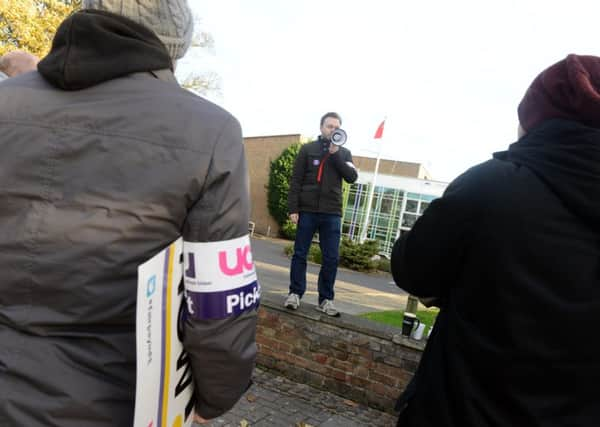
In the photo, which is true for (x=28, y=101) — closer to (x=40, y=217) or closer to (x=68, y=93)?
(x=68, y=93)

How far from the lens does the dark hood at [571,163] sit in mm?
1175

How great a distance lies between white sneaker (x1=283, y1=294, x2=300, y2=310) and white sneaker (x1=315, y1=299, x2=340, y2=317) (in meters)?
0.23

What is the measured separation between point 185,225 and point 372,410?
3.49 metres

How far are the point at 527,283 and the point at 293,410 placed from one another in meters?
3.08

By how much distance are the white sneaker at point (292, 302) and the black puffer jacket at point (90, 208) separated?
337 cm

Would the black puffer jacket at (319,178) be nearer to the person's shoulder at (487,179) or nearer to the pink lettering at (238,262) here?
the person's shoulder at (487,179)

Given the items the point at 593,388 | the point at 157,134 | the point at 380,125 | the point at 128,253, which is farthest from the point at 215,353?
the point at 380,125

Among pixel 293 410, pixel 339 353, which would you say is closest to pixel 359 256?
pixel 339 353

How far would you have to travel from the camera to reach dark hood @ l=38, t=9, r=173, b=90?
1103mm

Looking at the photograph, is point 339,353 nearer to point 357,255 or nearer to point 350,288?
point 350,288

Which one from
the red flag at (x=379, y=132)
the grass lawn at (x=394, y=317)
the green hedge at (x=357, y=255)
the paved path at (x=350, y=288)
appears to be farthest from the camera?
the red flag at (x=379, y=132)

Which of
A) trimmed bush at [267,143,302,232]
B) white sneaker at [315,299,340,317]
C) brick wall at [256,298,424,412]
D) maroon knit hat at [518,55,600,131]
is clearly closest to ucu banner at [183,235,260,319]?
maroon knit hat at [518,55,600,131]

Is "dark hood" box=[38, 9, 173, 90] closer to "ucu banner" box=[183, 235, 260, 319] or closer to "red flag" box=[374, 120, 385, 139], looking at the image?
"ucu banner" box=[183, 235, 260, 319]

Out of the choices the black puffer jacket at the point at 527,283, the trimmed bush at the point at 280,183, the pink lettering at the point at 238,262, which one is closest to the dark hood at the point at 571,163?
the black puffer jacket at the point at 527,283
